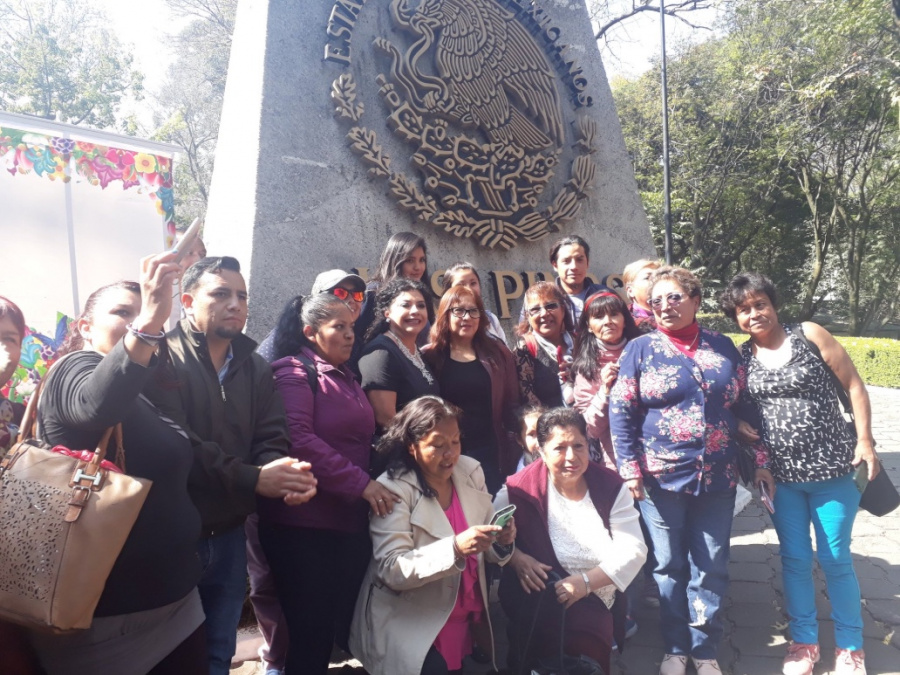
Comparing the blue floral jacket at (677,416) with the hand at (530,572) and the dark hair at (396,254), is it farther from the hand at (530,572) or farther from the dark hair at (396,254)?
the dark hair at (396,254)

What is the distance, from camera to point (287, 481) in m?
2.10

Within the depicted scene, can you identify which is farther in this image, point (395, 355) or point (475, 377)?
point (475, 377)

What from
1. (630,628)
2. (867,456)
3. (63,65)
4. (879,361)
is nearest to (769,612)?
(630,628)

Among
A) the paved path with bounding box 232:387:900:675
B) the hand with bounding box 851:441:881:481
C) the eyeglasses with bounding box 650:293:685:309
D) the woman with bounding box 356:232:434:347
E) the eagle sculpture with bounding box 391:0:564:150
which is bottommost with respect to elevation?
the paved path with bounding box 232:387:900:675

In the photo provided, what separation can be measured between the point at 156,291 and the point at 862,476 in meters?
2.94

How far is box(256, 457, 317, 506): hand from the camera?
2098 mm

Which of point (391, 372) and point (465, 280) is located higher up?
point (465, 280)

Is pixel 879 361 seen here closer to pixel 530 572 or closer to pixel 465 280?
pixel 465 280

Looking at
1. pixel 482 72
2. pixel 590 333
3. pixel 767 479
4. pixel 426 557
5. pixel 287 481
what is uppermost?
pixel 482 72

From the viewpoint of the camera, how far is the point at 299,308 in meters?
2.78

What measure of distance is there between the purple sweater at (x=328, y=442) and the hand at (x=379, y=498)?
0.03 m

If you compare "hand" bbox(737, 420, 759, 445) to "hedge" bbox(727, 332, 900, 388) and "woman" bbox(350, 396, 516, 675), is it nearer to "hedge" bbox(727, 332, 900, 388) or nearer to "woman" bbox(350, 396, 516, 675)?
"woman" bbox(350, 396, 516, 675)

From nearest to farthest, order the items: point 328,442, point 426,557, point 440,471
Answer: point 426,557
point 328,442
point 440,471

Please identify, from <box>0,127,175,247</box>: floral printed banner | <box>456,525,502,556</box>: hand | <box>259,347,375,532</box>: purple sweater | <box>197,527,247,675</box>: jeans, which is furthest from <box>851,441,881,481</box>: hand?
<box>0,127,175,247</box>: floral printed banner
